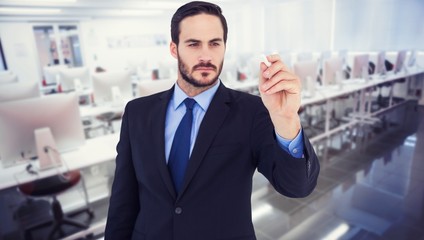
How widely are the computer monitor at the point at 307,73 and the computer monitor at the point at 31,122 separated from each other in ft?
10.3

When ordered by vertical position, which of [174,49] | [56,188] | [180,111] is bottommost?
[56,188]

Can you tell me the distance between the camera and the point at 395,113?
607 centimetres

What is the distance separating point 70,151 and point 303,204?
7.29 feet

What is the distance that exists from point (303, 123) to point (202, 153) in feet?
15.8

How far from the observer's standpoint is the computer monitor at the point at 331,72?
4668 millimetres

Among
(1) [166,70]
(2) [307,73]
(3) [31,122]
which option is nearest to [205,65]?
(3) [31,122]

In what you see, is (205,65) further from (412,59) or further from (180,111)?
(412,59)

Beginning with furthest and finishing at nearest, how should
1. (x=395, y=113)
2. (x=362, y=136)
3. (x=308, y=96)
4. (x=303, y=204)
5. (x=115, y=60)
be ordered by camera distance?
(x=115, y=60)
(x=395, y=113)
(x=362, y=136)
(x=308, y=96)
(x=303, y=204)

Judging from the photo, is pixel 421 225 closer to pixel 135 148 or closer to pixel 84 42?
pixel 135 148

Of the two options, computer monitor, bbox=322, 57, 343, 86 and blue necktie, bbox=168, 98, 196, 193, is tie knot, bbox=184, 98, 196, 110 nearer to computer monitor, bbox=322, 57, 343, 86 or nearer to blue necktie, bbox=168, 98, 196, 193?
blue necktie, bbox=168, 98, 196, 193

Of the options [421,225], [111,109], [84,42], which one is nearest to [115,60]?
[84,42]

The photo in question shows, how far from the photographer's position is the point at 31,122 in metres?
2.06

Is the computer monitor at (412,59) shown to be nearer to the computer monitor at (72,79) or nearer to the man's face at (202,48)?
the computer monitor at (72,79)

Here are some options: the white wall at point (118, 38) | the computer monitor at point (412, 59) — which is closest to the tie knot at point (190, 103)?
the computer monitor at point (412, 59)
